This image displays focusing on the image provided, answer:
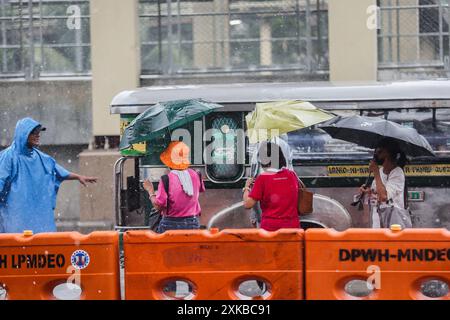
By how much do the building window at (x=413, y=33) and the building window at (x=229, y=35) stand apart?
1.02 metres

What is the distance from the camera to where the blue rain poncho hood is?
31.0 ft

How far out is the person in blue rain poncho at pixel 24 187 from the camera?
9.45 m

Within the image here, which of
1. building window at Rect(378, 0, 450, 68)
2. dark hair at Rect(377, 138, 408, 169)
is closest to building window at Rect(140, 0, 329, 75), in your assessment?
building window at Rect(378, 0, 450, 68)

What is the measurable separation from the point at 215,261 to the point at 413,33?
9.13 m

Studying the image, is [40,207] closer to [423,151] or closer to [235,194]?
[235,194]

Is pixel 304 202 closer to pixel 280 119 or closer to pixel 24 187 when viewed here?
pixel 280 119

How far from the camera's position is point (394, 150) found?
1048 centimetres

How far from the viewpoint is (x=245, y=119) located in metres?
11.5

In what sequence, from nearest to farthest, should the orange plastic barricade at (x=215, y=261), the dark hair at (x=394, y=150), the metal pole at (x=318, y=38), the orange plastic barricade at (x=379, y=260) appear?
the orange plastic barricade at (x=379, y=260), the orange plastic barricade at (x=215, y=261), the dark hair at (x=394, y=150), the metal pole at (x=318, y=38)

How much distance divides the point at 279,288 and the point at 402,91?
4.02 meters

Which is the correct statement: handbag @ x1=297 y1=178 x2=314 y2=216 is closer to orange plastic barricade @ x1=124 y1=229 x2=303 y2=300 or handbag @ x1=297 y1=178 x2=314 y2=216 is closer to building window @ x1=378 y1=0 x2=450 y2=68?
orange plastic barricade @ x1=124 y1=229 x2=303 y2=300

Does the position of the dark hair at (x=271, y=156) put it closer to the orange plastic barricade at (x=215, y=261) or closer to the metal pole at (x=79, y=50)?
the orange plastic barricade at (x=215, y=261)

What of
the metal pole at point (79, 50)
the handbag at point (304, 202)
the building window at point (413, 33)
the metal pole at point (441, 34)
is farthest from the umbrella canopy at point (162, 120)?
the metal pole at point (441, 34)

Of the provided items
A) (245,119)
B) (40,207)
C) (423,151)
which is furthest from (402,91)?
(40,207)
